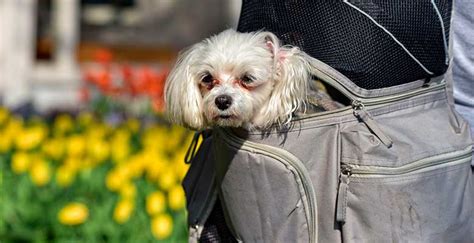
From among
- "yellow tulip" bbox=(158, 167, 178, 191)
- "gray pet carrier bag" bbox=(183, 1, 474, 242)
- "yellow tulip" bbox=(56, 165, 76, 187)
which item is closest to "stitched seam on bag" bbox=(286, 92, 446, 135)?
"gray pet carrier bag" bbox=(183, 1, 474, 242)

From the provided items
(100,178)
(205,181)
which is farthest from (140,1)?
(205,181)

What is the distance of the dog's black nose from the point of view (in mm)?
1708

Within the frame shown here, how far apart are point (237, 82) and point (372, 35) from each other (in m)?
0.29

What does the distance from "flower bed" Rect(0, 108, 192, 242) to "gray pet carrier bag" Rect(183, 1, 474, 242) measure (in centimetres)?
161

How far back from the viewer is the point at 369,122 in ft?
5.54

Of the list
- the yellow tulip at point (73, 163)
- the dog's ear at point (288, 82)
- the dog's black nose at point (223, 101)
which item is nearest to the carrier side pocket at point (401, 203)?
the dog's ear at point (288, 82)

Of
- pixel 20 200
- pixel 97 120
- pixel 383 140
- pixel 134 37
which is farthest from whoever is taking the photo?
pixel 134 37

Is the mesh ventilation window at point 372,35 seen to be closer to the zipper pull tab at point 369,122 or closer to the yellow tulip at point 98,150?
the zipper pull tab at point 369,122

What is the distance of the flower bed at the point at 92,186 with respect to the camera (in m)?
3.39

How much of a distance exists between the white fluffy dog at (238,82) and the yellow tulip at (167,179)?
188 cm

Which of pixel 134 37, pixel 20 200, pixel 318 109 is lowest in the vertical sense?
pixel 134 37

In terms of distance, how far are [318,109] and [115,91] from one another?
4144 millimetres

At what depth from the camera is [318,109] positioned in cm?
173

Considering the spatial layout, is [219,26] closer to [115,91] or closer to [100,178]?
[115,91]
